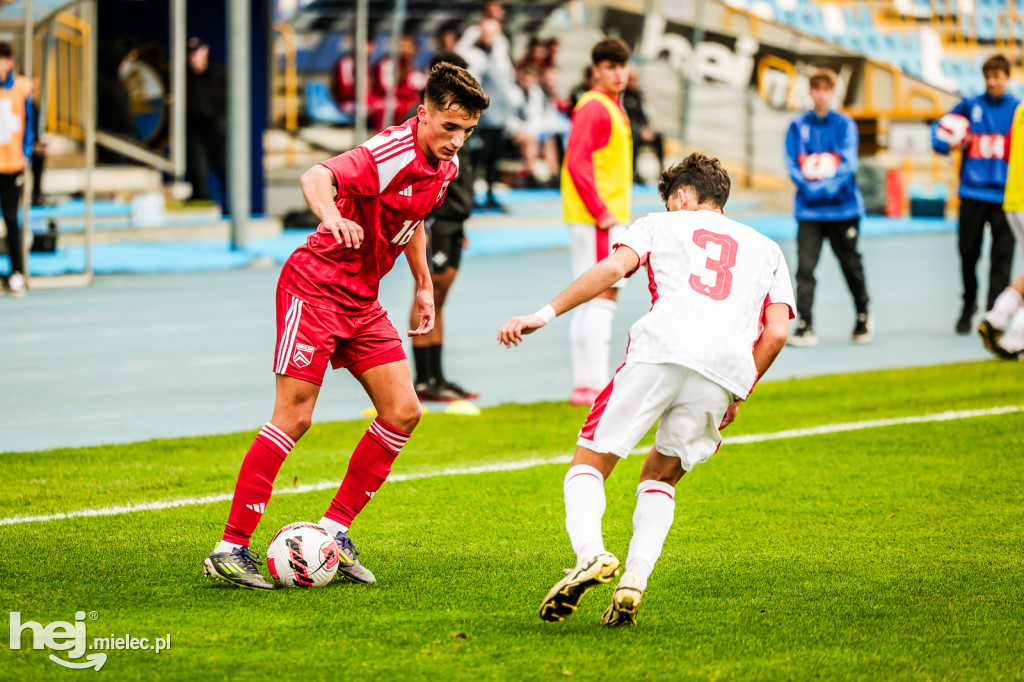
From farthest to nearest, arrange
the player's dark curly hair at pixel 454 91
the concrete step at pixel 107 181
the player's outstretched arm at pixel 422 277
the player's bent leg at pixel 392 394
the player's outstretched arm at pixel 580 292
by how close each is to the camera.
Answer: the concrete step at pixel 107 181
the player's outstretched arm at pixel 422 277
the player's bent leg at pixel 392 394
the player's dark curly hair at pixel 454 91
the player's outstretched arm at pixel 580 292

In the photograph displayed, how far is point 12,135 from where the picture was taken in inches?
475

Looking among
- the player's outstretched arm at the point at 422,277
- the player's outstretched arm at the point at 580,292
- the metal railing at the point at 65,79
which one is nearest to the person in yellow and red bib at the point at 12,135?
the metal railing at the point at 65,79

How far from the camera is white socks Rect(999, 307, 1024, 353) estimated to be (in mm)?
9906

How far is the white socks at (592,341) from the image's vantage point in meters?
8.38

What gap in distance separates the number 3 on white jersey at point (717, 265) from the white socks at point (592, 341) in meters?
4.06

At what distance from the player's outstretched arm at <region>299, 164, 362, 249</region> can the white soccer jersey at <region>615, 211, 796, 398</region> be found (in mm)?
910

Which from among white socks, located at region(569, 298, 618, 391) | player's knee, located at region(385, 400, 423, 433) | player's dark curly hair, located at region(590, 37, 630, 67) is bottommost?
white socks, located at region(569, 298, 618, 391)

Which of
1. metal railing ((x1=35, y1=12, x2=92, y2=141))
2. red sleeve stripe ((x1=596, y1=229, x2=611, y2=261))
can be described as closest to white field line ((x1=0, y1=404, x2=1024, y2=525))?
red sleeve stripe ((x1=596, y1=229, x2=611, y2=261))

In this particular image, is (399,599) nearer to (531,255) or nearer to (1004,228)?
(1004,228)

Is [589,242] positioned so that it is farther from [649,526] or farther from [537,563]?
[649,526]

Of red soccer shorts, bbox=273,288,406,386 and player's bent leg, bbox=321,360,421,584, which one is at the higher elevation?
red soccer shorts, bbox=273,288,406,386

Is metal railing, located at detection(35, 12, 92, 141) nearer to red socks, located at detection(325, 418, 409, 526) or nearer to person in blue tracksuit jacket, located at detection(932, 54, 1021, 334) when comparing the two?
person in blue tracksuit jacket, located at detection(932, 54, 1021, 334)

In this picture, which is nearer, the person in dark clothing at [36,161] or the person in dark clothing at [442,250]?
the person in dark clothing at [442,250]

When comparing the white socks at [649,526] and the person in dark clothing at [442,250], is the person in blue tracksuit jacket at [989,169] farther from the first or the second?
the white socks at [649,526]
